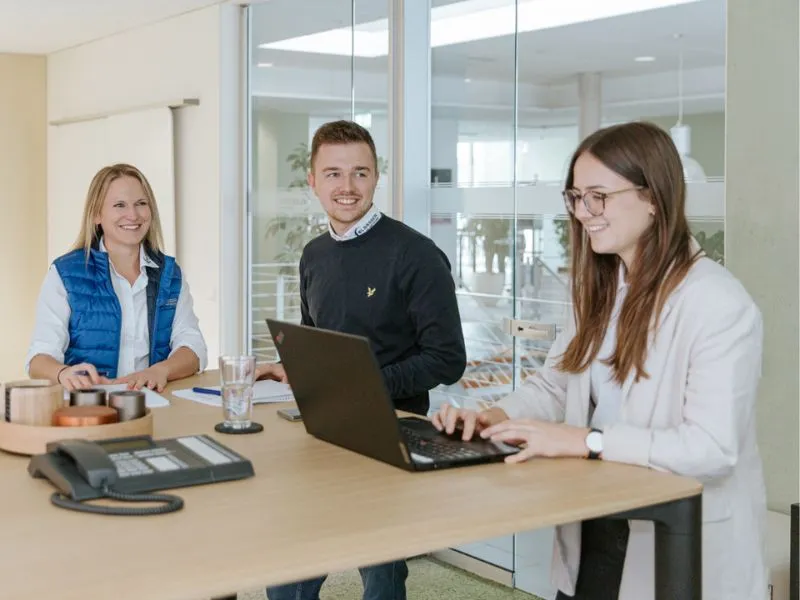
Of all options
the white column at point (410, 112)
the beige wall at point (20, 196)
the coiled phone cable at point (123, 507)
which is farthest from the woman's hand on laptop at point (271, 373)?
the beige wall at point (20, 196)

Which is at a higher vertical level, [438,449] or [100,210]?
[100,210]

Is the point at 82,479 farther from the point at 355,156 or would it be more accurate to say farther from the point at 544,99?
the point at 544,99

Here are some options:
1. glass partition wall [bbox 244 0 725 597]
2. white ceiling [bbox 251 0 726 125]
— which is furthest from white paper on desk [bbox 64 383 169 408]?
white ceiling [bbox 251 0 726 125]

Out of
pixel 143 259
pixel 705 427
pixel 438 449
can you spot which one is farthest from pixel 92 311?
pixel 705 427

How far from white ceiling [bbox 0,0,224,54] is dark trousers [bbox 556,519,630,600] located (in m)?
4.42

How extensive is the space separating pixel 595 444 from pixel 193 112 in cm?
465

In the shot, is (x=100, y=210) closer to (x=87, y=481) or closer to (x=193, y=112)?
(x=87, y=481)

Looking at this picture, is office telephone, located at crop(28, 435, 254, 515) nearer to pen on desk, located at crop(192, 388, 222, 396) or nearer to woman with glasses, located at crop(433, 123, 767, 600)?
woman with glasses, located at crop(433, 123, 767, 600)

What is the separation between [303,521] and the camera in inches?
61.4

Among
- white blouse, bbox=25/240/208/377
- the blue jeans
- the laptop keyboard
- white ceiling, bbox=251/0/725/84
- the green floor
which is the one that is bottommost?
the green floor

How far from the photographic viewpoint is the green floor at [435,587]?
393 cm

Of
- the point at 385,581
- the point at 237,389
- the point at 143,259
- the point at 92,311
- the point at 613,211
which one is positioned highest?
the point at 613,211

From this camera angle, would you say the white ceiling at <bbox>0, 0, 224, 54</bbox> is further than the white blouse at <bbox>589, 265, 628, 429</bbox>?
Yes

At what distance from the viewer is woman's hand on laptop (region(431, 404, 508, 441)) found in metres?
2.04
